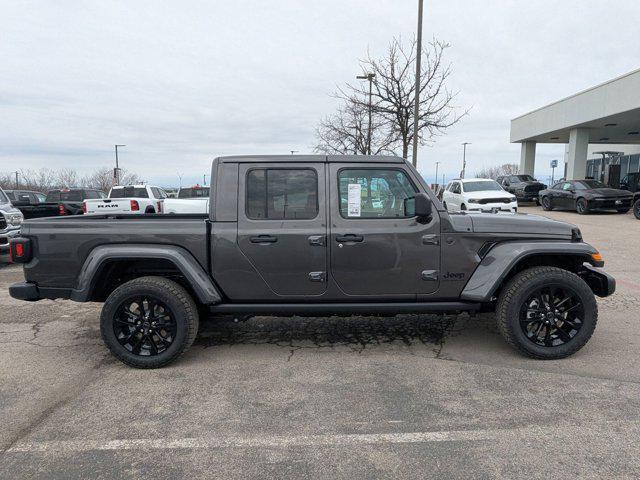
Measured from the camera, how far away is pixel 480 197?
1705 cm

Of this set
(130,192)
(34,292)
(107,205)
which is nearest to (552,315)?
(34,292)

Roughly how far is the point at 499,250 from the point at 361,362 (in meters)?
1.61

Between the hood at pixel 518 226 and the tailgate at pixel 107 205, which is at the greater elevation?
the hood at pixel 518 226

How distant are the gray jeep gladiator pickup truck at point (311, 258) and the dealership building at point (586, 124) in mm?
19691

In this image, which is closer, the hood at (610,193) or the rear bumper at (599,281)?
the rear bumper at (599,281)

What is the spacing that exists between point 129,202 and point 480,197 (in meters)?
12.3

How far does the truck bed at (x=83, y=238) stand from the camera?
13.3 feet

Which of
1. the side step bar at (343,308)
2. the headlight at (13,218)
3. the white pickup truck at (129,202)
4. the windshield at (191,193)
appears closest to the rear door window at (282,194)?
the side step bar at (343,308)

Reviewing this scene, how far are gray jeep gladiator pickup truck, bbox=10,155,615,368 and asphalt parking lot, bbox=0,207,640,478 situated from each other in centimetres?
45

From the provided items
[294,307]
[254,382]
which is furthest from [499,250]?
[254,382]

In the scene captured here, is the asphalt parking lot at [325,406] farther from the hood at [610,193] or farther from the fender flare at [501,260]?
the hood at [610,193]

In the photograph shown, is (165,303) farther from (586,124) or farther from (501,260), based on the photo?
(586,124)

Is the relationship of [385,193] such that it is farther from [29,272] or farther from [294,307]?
[29,272]

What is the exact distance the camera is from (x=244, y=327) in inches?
209
